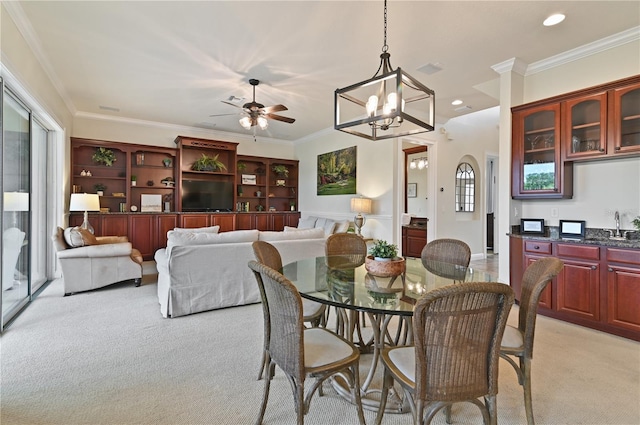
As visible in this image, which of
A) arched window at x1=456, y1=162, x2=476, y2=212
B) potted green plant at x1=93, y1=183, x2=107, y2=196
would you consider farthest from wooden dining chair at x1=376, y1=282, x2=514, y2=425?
potted green plant at x1=93, y1=183, x2=107, y2=196

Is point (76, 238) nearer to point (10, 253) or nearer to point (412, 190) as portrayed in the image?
point (10, 253)

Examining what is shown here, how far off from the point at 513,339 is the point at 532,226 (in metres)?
2.49

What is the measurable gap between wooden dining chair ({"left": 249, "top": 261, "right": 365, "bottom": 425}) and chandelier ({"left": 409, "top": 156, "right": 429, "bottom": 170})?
23.4ft

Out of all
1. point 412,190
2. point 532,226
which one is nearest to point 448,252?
point 532,226

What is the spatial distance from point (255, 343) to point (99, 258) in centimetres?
280

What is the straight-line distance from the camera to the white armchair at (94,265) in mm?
4012

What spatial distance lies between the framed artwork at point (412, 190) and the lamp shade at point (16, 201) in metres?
7.96

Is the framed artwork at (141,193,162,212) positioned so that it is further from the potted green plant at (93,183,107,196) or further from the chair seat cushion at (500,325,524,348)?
the chair seat cushion at (500,325,524,348)

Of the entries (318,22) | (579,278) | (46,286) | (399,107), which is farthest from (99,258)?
(579,278)

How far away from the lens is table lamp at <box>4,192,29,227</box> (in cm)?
316

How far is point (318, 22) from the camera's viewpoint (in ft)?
9.43

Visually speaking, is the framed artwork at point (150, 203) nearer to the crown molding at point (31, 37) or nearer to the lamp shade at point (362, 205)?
the crown molding at point (31, 37)

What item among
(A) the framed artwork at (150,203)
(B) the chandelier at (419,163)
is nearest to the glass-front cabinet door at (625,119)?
(B) the chandelier at (419,163)

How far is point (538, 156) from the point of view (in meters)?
3.65
